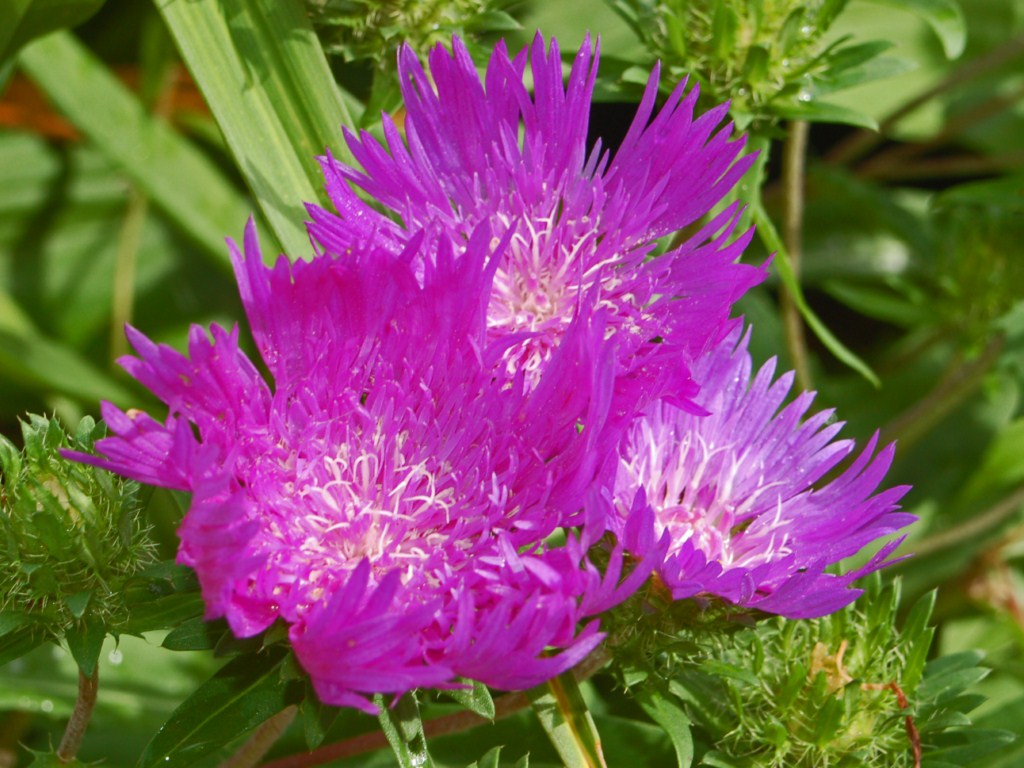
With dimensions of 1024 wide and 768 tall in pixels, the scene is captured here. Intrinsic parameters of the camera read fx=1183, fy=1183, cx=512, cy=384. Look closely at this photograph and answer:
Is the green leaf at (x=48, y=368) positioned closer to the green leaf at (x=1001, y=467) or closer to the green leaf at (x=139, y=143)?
the green leaf at (x=139, y=143)

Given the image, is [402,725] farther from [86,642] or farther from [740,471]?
[740,471]

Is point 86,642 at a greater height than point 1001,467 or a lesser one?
greater

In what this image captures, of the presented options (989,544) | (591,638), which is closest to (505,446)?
(591,638)

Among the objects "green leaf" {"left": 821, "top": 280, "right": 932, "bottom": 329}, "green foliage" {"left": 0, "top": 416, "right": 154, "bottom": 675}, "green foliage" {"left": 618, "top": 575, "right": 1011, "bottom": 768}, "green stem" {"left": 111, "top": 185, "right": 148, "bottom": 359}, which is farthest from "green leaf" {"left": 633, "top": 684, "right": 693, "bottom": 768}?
"green stem" {"left": 111, "top": 185, "right": 148, "bottom": 359}

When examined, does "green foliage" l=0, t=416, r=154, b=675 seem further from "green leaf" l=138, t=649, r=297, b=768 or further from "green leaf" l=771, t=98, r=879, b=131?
"green leaf" l=771, t=98, r=879, b=131

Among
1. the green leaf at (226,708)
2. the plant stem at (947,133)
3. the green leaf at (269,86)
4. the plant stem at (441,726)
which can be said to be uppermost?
the green leaf at (269,86)

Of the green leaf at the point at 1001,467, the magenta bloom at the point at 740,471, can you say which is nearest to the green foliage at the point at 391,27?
the magenta bloom at the point at 740,471

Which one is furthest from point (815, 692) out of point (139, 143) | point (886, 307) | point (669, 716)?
point (139, 143)
